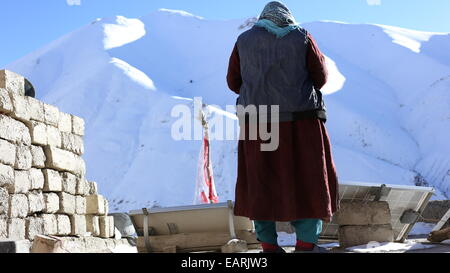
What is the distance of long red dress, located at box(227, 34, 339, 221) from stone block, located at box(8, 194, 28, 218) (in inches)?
188

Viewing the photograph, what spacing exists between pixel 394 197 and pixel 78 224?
570cm

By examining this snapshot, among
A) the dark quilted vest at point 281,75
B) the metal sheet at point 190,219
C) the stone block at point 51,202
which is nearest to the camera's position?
the dark quilted vest at point 281,75

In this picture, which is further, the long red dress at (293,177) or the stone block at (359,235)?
the stone block at (359,235)

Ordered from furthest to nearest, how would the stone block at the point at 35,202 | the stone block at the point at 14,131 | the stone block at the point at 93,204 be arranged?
the stone block at the point at 93,204 → the stone block at the point at 35,202 → the stone block at the point at 14,131

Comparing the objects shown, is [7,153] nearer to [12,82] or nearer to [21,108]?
[21,108]

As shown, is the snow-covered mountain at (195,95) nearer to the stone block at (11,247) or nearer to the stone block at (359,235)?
the stone block at (359,235)

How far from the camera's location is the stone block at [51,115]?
934 cm

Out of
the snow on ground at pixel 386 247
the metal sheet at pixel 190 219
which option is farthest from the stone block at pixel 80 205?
the snow on ground at pixel 386 247

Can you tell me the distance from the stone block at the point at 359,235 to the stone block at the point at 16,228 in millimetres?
4351

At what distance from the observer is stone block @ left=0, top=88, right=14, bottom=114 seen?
26.5ft

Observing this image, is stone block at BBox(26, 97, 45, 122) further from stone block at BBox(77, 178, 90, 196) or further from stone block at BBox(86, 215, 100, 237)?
stone block at BBox(86, 215, 100, 237)
